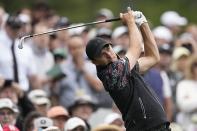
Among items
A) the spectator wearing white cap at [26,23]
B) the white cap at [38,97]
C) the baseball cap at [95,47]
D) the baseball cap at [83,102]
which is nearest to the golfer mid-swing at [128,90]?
the baseball cap at [95,47]

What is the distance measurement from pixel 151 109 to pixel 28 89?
18.2 feet

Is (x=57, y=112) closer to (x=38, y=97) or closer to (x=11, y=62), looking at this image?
(x=38, y=97)

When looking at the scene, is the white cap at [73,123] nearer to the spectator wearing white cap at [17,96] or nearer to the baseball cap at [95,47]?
the spectator wearing white cap at [17,96]

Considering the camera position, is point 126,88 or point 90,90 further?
point 90,90

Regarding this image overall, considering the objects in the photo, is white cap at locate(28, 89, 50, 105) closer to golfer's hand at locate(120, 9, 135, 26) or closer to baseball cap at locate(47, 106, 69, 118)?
baseball cap at locate(47, 106, 69, 118)

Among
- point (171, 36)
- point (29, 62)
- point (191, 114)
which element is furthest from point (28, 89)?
point (171, 36)

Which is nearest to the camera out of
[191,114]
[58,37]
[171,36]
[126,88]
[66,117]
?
[126,88]

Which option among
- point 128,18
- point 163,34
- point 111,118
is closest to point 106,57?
point 128,18

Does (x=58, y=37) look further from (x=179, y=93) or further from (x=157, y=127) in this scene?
(x=157, y=127)

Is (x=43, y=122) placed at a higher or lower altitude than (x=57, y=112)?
lower

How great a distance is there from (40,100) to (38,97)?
24cm

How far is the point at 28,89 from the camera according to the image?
17.4 m

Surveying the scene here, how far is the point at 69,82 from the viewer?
17578 millimetres

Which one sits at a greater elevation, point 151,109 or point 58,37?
point 58,37
